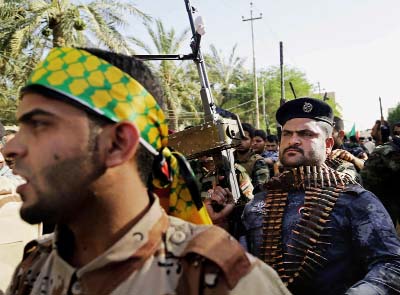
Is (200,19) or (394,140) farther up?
(200,19)

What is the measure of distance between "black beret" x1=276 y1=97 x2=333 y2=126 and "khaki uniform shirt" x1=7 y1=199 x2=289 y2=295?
2.06 meters

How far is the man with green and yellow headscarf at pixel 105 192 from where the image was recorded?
1.46m

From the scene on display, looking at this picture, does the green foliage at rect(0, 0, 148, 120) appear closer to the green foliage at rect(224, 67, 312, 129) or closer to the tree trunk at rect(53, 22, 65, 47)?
the tree trunk at rect(53, 22, 65, 47)

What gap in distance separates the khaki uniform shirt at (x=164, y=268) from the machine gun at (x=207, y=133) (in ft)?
6.27

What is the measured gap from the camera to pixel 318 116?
11.3 feet

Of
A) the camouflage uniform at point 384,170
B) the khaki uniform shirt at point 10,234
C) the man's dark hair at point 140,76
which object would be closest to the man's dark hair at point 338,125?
the camouflage uniform at point 384,170

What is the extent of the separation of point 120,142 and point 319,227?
1710 millimetres

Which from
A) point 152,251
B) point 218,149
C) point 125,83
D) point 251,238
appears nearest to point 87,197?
point 152,251

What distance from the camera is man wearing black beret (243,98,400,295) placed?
2.69m

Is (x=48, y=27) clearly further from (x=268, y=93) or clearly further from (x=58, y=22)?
(x=268, y=93)

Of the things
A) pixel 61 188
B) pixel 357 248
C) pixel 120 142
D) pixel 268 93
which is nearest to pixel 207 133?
pixel 357 248

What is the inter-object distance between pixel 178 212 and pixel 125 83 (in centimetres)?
63

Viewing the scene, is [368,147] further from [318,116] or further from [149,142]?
[149,142]

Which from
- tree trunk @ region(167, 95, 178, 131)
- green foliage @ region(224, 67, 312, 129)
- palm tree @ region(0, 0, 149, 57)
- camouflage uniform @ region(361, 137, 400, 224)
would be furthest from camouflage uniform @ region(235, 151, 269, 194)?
green foliage @ region(224, 67, 312, 129)
